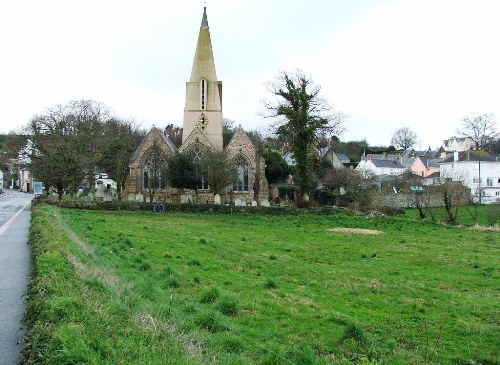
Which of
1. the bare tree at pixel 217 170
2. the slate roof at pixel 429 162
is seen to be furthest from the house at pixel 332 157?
the bare tree at pixel 217 170

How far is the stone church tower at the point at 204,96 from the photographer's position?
210 ft

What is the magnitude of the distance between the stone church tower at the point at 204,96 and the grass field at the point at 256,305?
42921mm

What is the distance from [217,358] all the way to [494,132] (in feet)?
→ 358

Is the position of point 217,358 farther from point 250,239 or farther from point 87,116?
point 87,116

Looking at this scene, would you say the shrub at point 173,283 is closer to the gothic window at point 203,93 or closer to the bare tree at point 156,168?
the bare tree at point 156,168

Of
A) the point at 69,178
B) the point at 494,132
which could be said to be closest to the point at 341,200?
the point at 69,178

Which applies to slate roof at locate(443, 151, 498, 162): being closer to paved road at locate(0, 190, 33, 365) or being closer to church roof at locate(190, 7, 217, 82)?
church roof at locate(190, 7, 217, 82)

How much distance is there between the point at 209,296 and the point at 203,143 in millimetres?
49412

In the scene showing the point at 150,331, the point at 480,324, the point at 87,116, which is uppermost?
the point at 87,116

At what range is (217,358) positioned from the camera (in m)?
7.52

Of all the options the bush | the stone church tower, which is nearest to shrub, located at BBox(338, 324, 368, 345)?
the bush

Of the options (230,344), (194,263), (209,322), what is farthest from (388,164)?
(230,344)

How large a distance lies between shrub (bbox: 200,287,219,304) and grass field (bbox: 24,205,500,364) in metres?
0.02

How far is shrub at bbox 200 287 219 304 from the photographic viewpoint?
38.2ft
